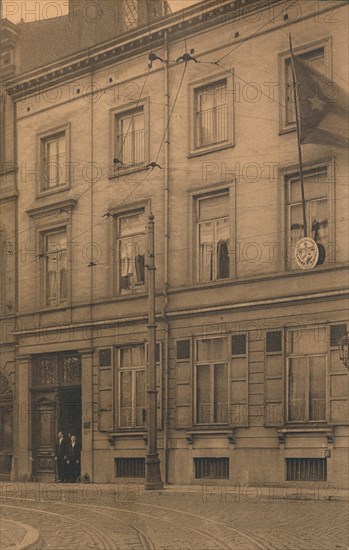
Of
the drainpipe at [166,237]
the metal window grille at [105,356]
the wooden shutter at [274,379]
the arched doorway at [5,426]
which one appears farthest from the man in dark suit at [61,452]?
the wooden shutter at [274,379]

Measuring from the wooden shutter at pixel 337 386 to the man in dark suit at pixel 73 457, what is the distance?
302cm

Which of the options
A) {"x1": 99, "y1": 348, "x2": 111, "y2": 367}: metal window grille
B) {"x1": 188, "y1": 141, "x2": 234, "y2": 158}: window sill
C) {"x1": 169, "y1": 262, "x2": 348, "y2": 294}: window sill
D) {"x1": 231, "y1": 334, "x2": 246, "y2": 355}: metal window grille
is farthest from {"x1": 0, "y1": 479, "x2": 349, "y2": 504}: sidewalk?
{"x1": 188, "y1": 141, "x2": 234, "y2": 158}: window sill

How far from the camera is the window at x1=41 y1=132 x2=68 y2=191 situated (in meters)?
11.6

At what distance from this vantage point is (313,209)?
10.2 meters

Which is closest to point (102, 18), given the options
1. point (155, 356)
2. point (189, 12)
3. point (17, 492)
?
point (189, 12)

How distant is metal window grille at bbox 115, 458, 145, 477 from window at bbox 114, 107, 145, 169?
3.68 m

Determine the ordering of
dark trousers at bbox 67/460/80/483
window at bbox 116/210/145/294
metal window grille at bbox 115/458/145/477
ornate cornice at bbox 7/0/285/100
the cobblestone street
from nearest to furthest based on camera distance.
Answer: the cobblestone street, ornate cornice at bbox 7/0/285/100, metal window grille at bbox 115/458/145/477, dark trousers at bbox 67/460/80/483, window at bbox 116/210/145/294

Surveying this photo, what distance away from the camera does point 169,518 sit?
1056 cm

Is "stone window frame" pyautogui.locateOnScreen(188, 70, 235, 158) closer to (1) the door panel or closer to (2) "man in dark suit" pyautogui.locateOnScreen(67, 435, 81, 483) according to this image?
(1) the door panel

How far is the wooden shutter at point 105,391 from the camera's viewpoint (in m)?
10.9

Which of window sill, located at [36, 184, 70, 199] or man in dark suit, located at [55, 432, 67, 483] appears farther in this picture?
window sill, located at [36, 184, 70, 199]

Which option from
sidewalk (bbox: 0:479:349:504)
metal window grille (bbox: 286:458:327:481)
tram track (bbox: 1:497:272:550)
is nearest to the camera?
tram track (bbox: 1:497:272:550)

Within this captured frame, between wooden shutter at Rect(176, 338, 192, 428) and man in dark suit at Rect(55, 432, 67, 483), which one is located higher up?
wooden shutter at Rect(176, 338, 192, 428)

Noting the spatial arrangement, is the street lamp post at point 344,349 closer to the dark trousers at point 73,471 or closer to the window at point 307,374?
the window at point 307,374
